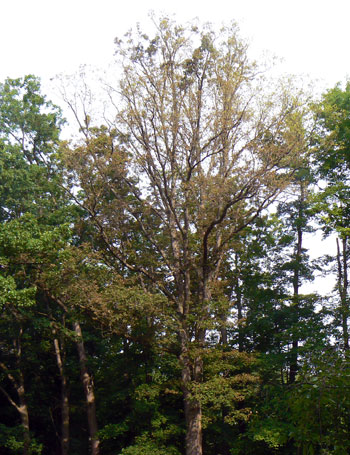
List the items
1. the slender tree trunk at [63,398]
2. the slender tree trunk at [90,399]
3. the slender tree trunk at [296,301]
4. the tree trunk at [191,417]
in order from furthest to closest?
the slender tree trunk at [63,398] < the slender tree trunk at [90,399] < the slender tree trunk at [296,301] < the tree trunk at [191,417]

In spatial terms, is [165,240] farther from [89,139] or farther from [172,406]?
[172,406]

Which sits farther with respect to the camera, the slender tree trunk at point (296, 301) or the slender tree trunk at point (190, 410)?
the slender tree trunk at point (296, 301)

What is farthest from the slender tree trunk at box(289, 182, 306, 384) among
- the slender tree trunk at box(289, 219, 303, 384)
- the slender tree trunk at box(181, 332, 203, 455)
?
the slender tree trunk at box(181, 332, 203, 455)

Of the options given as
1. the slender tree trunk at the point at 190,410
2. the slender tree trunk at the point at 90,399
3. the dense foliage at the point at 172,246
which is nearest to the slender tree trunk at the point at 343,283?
the dense foliage at the point at 172,246

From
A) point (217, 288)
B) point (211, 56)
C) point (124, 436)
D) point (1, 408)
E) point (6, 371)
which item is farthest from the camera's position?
point (1, 408)

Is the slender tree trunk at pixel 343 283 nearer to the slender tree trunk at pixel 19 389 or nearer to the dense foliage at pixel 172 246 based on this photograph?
the dense foliage at pixel 172 246

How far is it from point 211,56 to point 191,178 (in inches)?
159

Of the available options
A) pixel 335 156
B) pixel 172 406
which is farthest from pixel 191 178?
pixel 172 406

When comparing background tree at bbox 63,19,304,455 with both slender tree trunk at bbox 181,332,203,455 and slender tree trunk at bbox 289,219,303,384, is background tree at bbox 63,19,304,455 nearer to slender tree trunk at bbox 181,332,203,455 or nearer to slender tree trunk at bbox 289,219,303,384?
slender tree trunk at bbox 181,332,203,455

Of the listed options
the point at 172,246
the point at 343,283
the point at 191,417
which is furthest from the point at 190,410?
the point at 343,283

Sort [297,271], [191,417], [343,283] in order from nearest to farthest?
[191,417], [343,283], [297,271]

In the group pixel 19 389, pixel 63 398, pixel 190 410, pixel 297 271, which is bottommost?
pixel 190 410

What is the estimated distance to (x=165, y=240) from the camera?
656 inches

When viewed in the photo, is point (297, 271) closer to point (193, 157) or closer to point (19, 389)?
point (193, 157)
